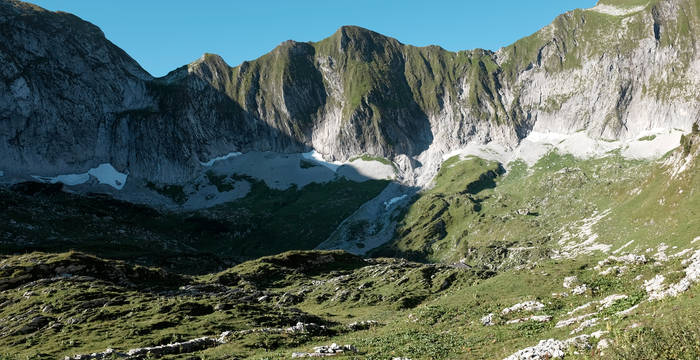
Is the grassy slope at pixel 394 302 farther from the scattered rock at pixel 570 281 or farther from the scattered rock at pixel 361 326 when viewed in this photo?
the scattered rock at pixel 361 326

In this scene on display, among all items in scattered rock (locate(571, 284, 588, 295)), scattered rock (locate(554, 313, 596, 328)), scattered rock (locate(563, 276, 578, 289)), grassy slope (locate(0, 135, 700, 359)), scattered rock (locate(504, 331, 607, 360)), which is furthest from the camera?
scattered rock (locate(563, 276, 578, 289))

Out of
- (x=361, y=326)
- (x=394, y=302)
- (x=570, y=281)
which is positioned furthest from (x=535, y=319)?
(x=394, y=302)

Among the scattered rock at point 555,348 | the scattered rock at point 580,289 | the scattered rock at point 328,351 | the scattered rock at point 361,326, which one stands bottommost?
the scattered rock at point 361,326

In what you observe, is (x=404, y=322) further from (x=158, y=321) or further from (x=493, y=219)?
(x=493, y=219)

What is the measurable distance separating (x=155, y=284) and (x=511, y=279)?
204 ft

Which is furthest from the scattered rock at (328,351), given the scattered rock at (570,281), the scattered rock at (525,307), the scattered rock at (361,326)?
the scattered rock at (570,281)

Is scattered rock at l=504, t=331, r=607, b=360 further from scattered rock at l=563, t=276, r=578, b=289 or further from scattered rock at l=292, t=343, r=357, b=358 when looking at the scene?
scattered rock at l=563, t=276, r=578, b=289

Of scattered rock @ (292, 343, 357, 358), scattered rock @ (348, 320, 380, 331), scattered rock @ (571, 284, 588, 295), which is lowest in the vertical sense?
scattered rock @ (348, 320, 380, 331)

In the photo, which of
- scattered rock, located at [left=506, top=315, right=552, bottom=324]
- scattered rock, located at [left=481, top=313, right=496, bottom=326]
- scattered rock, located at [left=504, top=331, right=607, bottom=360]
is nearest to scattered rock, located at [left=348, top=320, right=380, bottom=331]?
scattered rock, located at [left=481, top=313, right=496, bottom=326]

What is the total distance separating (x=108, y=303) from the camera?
57844mm

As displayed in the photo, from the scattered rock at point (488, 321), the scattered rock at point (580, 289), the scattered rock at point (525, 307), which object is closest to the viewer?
the scattered rock at point (488, 321)

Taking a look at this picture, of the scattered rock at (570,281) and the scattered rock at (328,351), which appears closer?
the scattered rock at (328,351)

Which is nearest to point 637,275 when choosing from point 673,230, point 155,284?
point 673,230

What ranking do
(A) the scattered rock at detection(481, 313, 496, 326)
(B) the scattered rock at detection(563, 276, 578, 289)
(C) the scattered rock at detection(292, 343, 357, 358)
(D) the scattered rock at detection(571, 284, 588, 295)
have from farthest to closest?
(B) the scattered rock at detection(563, 276, 578, 289), (D) the scattered rock at detection(571, 284, 588, 295), (A) the scattered rock at detection(481, 313, 496, 326), (C) the scattered rock at detection(292, 343, 357, 358)
